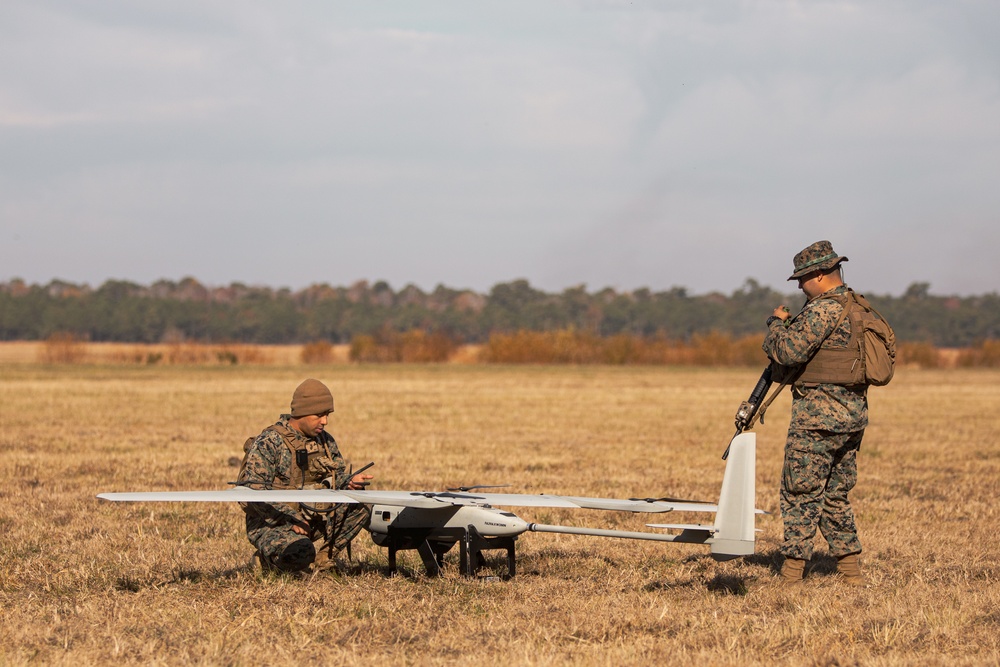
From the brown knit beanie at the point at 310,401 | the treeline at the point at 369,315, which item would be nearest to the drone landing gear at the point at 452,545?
the brown knit beanie at the point at 310,401

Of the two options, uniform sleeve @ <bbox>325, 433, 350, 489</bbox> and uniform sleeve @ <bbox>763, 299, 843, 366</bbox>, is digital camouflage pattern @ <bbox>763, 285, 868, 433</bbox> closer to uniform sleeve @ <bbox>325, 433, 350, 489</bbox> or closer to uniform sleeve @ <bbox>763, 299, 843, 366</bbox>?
uniform sleeve @ <bbox>763, 299, 843, 366</bbox>

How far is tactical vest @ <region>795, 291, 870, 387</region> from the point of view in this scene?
25.8 feet

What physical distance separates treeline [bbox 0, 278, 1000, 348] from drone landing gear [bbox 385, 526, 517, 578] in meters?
142

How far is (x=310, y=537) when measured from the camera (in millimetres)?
8117

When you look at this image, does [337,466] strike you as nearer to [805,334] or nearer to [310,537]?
[310,537]

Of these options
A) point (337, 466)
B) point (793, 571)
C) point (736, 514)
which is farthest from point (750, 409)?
point (337, 466)

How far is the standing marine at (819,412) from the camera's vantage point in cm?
789

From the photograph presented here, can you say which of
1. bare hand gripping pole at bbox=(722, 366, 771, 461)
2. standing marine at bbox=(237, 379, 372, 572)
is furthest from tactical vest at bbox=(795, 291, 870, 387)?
standing marine at bbox=(237, 379, 372, 572)

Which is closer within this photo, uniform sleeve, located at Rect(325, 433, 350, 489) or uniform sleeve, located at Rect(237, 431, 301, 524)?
uniform sleeve, located at Rect(237, 431, 301, 524)

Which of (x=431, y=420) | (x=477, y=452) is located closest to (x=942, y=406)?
(x=431, y=420)

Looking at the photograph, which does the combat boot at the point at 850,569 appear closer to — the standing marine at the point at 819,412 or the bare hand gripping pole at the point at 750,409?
the standing marine at the point at 819,412

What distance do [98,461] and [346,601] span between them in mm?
9838

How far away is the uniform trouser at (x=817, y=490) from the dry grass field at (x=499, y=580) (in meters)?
0.36

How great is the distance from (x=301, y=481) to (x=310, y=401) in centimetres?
68
